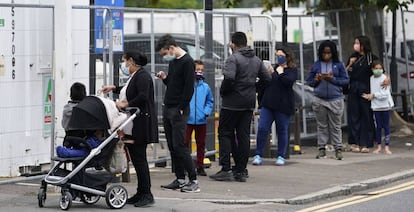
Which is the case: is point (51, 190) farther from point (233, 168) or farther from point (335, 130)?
point (335, 130)

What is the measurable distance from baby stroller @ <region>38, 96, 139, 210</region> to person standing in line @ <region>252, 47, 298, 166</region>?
4622 millimetres

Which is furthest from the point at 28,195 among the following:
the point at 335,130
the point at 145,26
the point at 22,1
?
the point at 145,26

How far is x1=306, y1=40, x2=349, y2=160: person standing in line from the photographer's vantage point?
16.5 metres

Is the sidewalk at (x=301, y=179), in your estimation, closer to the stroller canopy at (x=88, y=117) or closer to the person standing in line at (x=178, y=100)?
the person standing in line at (x=178, y=100)

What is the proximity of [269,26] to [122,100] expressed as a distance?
6200mm

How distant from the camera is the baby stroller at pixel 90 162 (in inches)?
433

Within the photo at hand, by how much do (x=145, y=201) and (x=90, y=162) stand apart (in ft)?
2.72

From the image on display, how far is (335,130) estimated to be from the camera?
16641 millimetres

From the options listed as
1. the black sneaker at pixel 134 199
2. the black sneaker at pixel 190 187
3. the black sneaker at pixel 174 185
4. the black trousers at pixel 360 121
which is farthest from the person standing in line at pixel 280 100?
the black sneaker at pixel 134 199

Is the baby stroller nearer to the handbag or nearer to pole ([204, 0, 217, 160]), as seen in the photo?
Result: the handbag

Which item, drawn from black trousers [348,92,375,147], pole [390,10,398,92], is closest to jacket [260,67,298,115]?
black trousers [348,92,375,147]

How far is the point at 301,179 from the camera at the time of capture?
46.9 ft

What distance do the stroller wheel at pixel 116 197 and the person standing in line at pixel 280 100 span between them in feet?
15.5

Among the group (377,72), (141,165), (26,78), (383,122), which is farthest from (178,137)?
(383,122)
